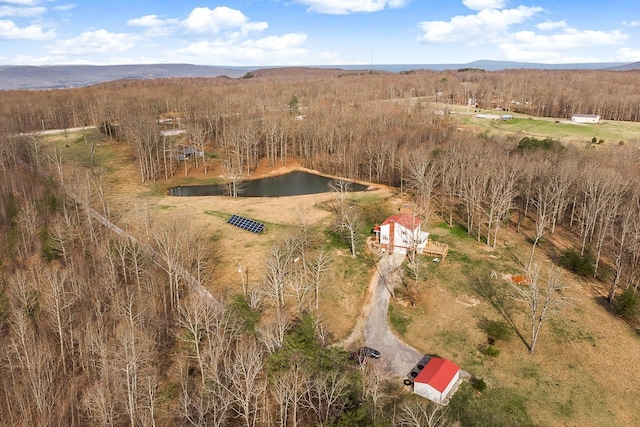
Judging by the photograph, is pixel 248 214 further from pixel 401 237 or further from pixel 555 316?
pixel 555 316

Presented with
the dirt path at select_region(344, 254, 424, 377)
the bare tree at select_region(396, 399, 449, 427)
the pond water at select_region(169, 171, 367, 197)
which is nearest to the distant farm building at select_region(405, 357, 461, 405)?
the bare tree at select_region(396, 399, 449, 427)

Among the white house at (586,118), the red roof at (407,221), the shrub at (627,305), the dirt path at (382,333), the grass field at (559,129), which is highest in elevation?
the white house at (586,118)

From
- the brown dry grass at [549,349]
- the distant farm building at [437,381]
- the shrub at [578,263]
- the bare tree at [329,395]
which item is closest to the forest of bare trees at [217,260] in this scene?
the bare tree at [329,395]

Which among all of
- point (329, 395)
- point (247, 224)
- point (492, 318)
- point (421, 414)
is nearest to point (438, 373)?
point (421, 414)

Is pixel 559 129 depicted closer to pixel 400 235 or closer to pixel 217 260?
pixel 400 235

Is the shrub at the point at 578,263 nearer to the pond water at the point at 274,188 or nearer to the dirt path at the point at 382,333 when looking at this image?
the dirt path at the point at 382,333

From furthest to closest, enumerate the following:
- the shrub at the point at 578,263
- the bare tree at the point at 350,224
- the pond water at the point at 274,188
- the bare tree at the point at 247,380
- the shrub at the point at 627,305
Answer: the pond water at the point at 274,188
the bare tree at the point at 350,224
the shrub at the point at 578,263
the shrub at the point at 627,305
the bare tree at the point at 247,380
